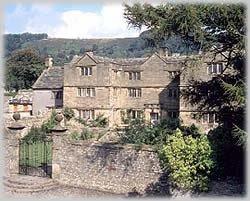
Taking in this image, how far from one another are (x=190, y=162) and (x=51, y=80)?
1132 inches

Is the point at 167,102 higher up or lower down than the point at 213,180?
higher up

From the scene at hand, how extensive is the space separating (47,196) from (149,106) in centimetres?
2201

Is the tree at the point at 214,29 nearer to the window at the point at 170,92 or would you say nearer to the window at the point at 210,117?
the window at the point at 210,117

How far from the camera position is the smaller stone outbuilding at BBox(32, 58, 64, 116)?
128 feet

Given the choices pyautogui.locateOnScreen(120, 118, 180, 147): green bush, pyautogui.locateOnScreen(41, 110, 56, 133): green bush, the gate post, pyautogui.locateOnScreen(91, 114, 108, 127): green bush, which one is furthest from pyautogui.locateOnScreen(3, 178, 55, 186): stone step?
pyautogui.locateOnScreen(91, 114, 108, 127): green bush

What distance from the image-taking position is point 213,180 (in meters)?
12.2

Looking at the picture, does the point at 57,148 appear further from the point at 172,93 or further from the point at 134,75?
the point at 134,75

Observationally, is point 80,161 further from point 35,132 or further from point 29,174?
point 35,132

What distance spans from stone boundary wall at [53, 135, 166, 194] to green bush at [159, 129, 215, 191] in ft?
3.28

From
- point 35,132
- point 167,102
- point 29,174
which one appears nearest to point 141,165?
point 29,174

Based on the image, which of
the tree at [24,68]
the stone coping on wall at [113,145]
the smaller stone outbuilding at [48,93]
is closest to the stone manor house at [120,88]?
the smaller stone outbuilding at [48,93]

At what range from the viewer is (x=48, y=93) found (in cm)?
3922

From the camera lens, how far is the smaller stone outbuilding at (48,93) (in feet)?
128

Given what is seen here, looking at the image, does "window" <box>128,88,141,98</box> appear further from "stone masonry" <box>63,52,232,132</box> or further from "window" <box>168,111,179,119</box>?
"window" <box>168,111,179,119</box>
